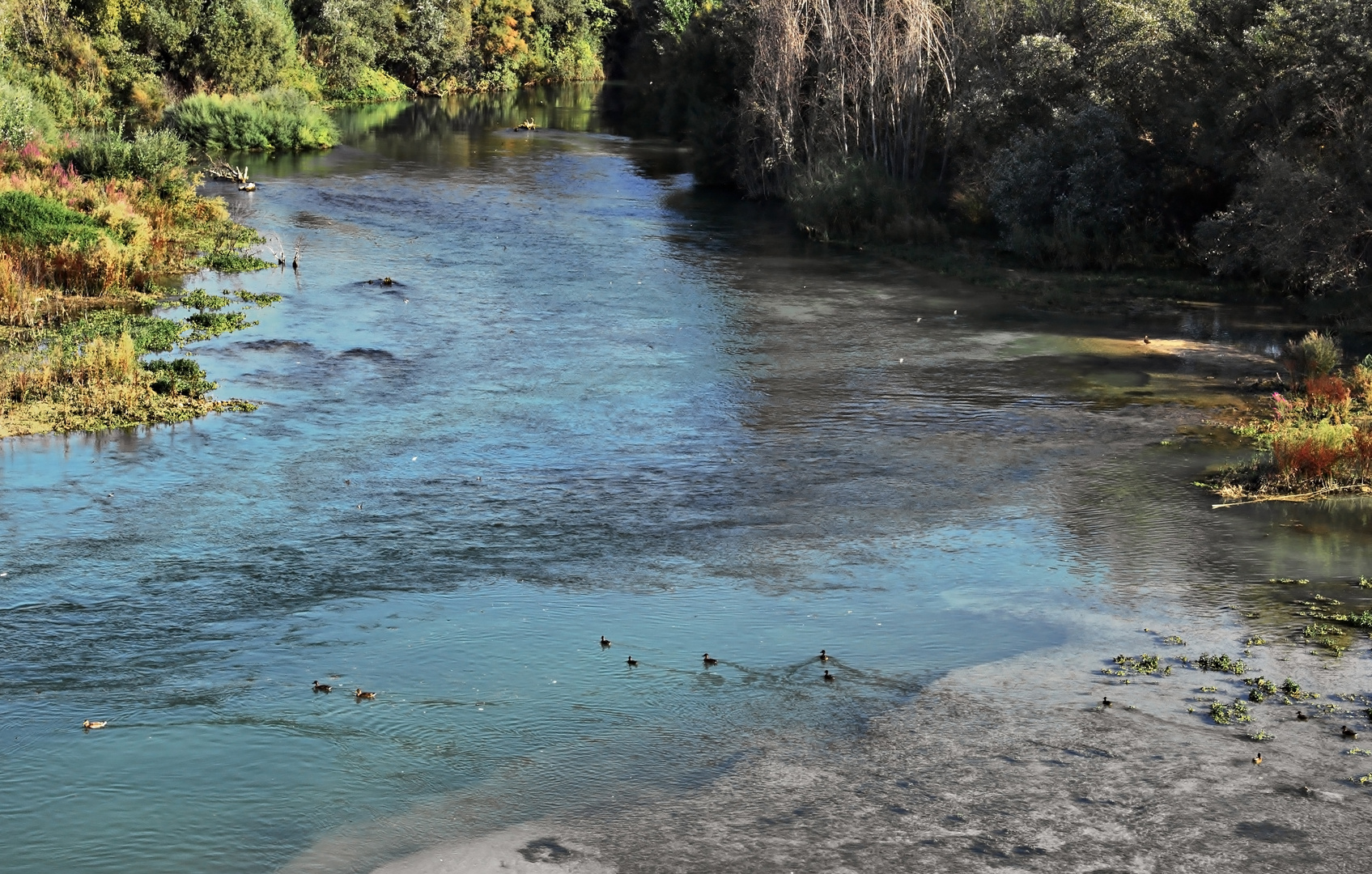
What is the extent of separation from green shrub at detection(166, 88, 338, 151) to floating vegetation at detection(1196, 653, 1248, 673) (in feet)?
156

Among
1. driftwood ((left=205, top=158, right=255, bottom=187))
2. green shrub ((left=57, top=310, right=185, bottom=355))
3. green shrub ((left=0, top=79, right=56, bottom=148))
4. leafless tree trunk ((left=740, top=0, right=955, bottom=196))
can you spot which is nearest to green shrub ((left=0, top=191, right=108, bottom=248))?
green shrub ((left=57, top=310, right=185, bottom=355))

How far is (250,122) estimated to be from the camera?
5372 cm

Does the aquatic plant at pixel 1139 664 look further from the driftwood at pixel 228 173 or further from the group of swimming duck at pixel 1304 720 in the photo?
the driftwood at pixel 228 173

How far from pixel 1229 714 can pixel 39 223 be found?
79.6ft

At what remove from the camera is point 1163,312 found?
28156 mm

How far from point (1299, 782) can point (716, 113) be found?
134 feet

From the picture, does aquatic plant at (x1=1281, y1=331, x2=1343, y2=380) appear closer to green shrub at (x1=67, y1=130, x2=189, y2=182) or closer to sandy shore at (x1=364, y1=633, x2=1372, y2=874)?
sandy shore at (x1=364, y1=633, x2=1372, y2=874)

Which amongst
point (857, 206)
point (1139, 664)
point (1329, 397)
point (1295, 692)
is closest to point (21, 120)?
point (857, 206)

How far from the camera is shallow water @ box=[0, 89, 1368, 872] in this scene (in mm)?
10375

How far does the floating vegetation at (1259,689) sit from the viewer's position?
444 inches

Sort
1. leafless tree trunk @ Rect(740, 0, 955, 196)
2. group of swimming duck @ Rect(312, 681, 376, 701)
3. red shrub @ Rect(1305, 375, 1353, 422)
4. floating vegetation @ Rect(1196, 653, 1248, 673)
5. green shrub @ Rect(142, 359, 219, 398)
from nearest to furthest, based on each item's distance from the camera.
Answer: group of swimming duck @ Rect(312, 681, 376, 701)
floating vegetation @ Rect(1196, 653, 1248, 673)
red shrub @ Rect(1305, 375, 1353, 422)
green shrub @ Rect(142, 359, 219, 398)
leafless tree trunk @ Rect(740, 0, 955, 196)

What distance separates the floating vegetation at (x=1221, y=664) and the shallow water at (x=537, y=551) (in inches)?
49.5

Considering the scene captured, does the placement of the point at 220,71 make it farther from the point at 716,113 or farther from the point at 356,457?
the point at 356,457

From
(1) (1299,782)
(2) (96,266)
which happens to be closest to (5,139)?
(2) (96,266)
